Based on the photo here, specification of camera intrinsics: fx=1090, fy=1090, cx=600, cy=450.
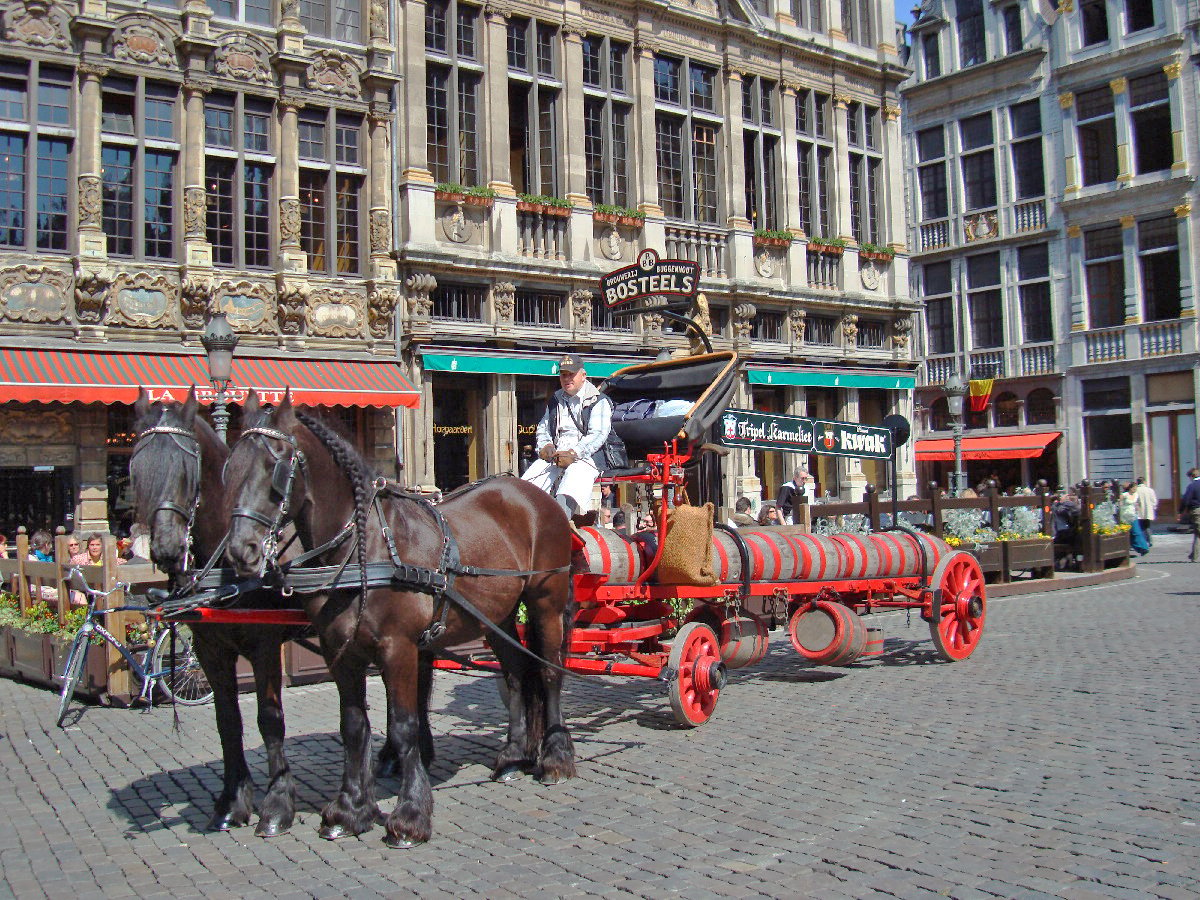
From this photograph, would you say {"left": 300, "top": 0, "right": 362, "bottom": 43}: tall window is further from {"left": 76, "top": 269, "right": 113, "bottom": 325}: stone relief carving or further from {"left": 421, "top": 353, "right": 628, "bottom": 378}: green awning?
{"left": 421, "top": 353, "right": 628, "bottom": 378}: green awning

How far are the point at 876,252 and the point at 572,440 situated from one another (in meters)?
20.8

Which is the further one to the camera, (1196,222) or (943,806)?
(1196,222)

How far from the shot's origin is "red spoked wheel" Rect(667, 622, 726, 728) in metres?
7.78

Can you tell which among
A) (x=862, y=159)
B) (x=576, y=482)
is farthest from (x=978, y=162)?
(x=576, y=482)

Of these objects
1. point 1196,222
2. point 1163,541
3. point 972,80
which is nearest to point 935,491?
point 1163,541

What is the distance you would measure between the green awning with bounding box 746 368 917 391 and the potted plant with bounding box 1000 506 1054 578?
23.1ft

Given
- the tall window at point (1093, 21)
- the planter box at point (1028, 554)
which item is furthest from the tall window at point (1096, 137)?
the planter box at point (1028, 554)

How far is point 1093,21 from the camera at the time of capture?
33812 mm

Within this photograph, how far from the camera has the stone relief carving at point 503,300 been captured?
20.1m

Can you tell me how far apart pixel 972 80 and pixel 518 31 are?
2088 centimetres

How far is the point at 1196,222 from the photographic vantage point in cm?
3136

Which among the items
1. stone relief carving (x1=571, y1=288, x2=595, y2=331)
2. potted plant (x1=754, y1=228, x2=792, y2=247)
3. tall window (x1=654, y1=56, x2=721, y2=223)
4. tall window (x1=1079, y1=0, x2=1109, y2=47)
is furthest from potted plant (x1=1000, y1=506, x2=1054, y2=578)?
tall window (x1=1079, y1=0, x2=1109, y2=47)

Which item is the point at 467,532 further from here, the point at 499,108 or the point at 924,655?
the point at 499,108

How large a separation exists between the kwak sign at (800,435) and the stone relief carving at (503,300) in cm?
1010
